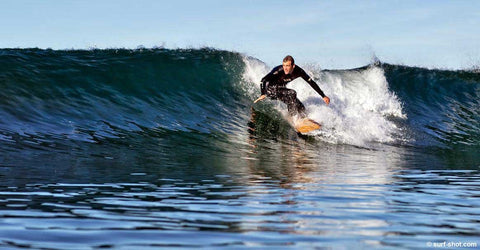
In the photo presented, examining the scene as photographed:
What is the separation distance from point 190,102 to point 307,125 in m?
3.43

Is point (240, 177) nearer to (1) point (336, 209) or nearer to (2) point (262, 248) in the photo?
(1) point (336, 209)

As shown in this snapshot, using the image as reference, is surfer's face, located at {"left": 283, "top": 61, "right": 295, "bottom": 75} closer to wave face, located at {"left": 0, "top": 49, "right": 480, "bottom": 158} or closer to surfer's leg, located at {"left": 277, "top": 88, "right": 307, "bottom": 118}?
surfer's leg, located at {"left": 277, "top": 88, "right": 307, "bottom": 118}

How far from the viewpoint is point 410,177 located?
306 inches

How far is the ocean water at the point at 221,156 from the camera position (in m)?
3.89

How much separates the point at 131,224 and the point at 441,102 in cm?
1913

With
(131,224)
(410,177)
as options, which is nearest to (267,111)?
(410,177)

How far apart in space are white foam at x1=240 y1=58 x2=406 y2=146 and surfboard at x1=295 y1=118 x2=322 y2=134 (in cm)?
32

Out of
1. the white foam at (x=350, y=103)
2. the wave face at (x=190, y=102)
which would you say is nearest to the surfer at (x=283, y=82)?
the wave face at (x=190, y=102)

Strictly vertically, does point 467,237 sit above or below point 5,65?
below

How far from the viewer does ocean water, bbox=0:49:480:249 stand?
3887 mm

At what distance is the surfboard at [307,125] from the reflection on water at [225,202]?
3684 mm

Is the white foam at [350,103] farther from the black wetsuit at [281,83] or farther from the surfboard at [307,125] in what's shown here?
the black wetsuit at [281,83]

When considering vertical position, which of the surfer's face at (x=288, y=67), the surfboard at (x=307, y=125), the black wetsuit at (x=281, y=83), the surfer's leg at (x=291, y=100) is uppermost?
the surfer's face at (x=288, y=67)

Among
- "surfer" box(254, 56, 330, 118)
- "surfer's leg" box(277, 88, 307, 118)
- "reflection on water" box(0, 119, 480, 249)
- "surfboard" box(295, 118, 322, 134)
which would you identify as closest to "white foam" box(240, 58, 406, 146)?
"surfboard" box(295, 118, 322, 134)
